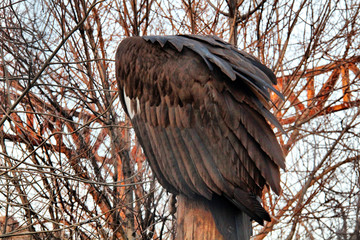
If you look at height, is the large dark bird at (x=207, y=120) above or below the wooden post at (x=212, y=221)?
above

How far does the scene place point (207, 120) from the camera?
283cm

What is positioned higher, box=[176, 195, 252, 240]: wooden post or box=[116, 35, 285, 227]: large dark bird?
box=[116, 35, 285, 227]: large dark bird

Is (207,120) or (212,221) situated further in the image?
(207,120)

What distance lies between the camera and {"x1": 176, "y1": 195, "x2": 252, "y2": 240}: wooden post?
267cm

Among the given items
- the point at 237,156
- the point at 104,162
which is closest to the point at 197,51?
the point at 237,156

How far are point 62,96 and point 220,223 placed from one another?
359 centimetres

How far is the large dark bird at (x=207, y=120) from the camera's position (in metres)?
2.70

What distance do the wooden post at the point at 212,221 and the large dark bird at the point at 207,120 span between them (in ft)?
0.25

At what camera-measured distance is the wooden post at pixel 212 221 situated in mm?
2674

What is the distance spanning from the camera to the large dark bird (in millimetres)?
2695

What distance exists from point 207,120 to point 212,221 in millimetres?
558

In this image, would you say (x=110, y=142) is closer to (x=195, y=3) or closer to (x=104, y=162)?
(x=104, y=162)

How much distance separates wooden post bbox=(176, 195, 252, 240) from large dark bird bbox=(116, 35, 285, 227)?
3.0 inches

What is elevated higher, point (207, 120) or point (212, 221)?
point (207, 120)
